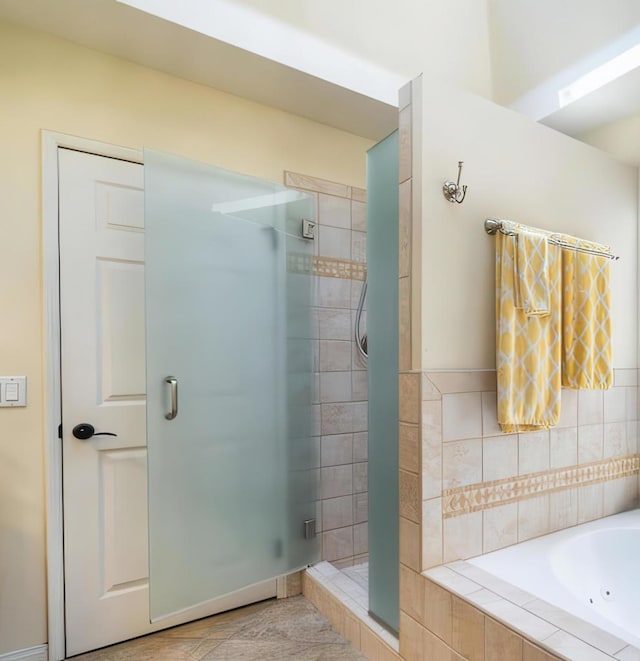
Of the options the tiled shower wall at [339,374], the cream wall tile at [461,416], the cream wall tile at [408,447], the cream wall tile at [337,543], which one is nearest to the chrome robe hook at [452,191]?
the cream wall tile at [461,416]

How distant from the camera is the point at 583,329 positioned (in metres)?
1.82

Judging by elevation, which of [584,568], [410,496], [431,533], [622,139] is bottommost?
[584,568]

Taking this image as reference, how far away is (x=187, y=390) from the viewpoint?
5.70ft

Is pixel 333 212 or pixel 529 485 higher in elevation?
pixel 333 212

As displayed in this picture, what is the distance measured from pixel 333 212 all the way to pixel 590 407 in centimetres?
154

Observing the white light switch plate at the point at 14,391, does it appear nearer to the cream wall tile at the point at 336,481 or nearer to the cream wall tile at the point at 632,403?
the cream wall tile at the point at 336,481

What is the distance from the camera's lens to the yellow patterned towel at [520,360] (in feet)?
5.36

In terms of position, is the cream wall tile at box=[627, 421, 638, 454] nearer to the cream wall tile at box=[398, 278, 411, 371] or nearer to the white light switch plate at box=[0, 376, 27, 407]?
the cream wall tile at box=[398, 278, 411, 371]

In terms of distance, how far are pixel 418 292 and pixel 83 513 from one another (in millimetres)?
1553

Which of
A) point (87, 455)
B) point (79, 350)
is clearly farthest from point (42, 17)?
point (87, 455)

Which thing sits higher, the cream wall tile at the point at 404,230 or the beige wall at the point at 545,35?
the beige wall at the point at 545,35

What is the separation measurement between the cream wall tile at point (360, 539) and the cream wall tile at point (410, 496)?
0.95 m

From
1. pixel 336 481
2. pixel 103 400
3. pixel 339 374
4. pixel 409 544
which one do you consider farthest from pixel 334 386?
pixel 103 400

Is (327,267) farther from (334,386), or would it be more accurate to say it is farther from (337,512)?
(337,512)
